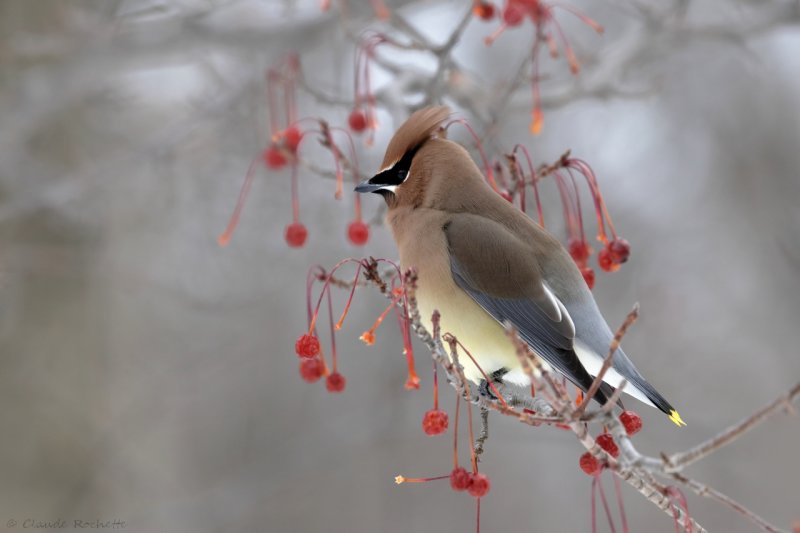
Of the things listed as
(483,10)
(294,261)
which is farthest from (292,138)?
(294,261)

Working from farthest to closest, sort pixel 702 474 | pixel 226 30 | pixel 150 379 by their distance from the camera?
pixel 702 474 → pixel 150 379 → pixel 226 30

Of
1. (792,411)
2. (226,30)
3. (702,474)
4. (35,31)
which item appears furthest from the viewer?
(702,474)

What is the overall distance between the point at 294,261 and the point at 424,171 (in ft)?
12.7

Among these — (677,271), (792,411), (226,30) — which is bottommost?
(792,411)

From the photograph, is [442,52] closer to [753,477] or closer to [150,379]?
[150,379]

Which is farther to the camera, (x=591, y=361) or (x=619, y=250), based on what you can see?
(x=591, y=361)

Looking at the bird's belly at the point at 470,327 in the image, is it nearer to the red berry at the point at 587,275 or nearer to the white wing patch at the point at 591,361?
the white wing patch at the point at 591,361

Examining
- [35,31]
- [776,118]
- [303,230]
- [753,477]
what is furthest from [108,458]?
[776,118]

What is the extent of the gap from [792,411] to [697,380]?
619 cm

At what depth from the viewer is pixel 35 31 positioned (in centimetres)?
615

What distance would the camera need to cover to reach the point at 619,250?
111 inches

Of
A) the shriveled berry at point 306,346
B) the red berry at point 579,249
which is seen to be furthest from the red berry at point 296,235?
the red berry at point 579,249

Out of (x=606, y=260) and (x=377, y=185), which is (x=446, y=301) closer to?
(x=377, y=185)

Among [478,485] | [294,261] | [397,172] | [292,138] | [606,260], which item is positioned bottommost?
[478,485]
